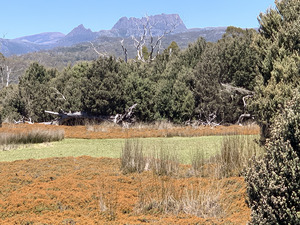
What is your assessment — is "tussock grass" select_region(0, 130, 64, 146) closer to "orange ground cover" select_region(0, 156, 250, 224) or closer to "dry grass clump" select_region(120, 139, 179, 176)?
"orange ground cover" select_region(0, 156, 250, 224)

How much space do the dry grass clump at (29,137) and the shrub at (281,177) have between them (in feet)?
41.0

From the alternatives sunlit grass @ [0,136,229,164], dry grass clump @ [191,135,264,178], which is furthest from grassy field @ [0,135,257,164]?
dry grass clump @ [191,135,264,178]

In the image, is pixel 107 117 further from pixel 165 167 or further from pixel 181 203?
pixel 181 203

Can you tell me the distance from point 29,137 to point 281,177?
13075 millimetres

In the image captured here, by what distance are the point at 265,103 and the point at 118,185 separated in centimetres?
592

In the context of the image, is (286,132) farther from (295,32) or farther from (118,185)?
(295,32)

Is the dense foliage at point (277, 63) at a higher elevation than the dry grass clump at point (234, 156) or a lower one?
higher

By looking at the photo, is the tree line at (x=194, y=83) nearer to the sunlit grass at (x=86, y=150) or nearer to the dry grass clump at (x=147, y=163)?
the sunlit grass at (x=86, y=150)

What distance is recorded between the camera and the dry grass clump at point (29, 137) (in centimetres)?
1472

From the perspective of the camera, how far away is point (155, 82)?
28.7 m

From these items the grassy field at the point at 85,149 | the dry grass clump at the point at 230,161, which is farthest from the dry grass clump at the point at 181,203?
the grassy field at the point at 85,149

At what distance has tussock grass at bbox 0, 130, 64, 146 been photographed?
48.3 ft

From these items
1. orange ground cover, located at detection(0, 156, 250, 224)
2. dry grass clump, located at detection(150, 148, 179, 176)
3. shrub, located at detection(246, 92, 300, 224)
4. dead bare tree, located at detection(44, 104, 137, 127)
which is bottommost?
dead bare tree, located at detection(44, 104, 137, 127)

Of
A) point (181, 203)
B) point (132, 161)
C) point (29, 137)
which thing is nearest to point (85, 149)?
point (29, 137)
